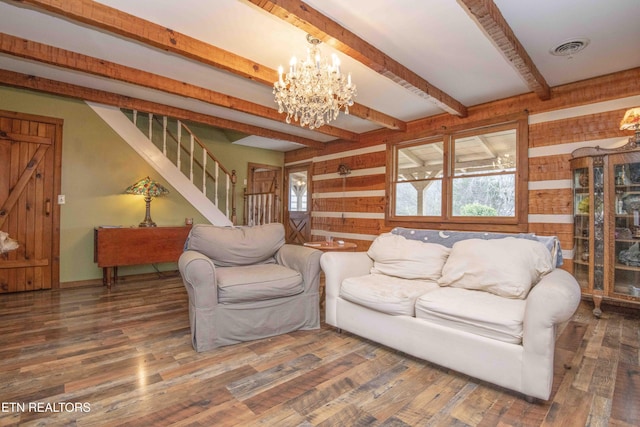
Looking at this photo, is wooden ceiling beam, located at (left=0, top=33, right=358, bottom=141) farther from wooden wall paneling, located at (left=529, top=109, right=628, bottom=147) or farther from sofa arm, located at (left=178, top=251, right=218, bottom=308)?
wooden wall paneling, located at (left=529, top=109, right=628, bottom=147)

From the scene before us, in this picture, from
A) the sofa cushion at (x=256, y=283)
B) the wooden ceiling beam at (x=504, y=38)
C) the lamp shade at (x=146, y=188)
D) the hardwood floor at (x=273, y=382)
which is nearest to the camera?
the hardwood floor at (x=273, y=382)

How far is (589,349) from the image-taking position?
226 cm

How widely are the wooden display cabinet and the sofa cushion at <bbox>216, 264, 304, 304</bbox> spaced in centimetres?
285

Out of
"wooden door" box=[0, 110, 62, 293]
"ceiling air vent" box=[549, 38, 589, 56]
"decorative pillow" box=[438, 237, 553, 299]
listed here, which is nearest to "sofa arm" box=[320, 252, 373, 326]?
"decorative pillow" box=[438, 237, 553, 299]

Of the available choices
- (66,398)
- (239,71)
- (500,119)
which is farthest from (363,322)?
(500,119)

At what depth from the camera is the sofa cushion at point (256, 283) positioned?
2263 millimetres

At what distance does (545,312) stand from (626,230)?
7.24 feet

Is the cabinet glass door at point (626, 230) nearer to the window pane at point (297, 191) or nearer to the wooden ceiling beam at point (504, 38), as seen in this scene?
the wooden ceiling beam at point (504, 38)

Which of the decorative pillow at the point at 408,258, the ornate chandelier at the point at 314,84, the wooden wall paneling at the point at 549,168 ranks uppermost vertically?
the ornate chandelier at the point at 314,84

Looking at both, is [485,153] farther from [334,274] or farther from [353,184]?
[334,274]

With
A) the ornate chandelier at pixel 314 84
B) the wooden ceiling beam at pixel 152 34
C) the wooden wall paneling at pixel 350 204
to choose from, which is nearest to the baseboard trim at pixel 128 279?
the wooden wall paneling at pixel 350 204

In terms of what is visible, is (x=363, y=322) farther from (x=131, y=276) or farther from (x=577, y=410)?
(x=131, y=276)

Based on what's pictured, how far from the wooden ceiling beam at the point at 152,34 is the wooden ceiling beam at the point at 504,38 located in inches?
72.1

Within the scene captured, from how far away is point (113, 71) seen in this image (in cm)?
300
